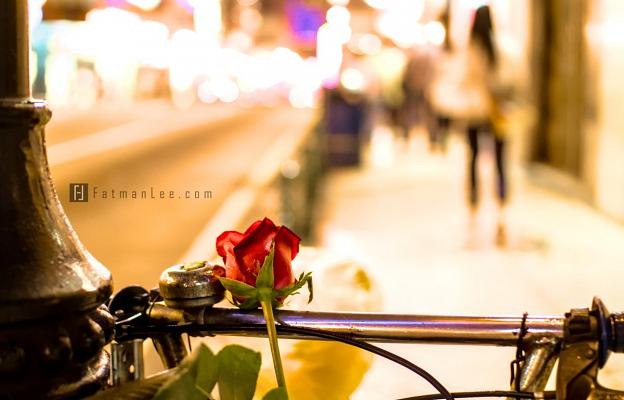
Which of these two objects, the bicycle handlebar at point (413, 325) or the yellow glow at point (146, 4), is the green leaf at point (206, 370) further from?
the yellow glow at point (146, 4)

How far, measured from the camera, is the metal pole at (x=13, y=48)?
5.12 ft

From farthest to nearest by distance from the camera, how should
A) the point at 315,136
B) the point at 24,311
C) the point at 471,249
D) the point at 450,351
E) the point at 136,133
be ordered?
1. the point at 136,133
2. the point at 315,136
3. the point at 471,249
4. the point at 450,351
5. the point at 24,311

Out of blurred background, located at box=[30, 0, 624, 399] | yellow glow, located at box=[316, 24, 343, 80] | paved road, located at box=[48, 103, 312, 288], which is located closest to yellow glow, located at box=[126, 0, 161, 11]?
blurred background, located at box=[30, 0, 624, 399]

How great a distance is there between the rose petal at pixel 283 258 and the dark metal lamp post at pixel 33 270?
0.30m

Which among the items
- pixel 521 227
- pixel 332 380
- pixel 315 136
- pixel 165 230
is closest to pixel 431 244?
pixel 521 227

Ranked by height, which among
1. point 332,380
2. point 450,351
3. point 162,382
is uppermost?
point 162,382

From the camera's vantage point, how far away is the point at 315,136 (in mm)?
13500

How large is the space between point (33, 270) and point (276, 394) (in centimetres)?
45

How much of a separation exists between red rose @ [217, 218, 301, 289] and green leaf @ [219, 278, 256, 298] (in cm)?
2

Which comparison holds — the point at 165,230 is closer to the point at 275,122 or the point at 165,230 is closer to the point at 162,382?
the point at 162,382

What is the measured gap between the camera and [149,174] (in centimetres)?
1539

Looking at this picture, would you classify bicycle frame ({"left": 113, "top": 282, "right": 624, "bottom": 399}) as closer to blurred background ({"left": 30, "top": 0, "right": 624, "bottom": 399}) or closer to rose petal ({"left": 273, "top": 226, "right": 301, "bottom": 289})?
rose petal ({"left": 273, "top": 226, "right": 301, "bottom": 289})

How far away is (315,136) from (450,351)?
898 cm

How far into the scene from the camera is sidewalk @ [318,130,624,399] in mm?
4023
